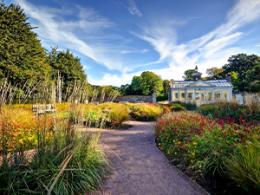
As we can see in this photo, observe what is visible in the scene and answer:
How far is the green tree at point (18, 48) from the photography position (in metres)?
13.6

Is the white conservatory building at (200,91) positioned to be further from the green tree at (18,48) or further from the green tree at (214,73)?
the green tree at (214,73)

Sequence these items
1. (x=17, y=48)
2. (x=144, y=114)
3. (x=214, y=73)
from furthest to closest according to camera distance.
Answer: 1. (x=214, y=73)
2. (x=17, y=48)
3. (x=144, y=114)

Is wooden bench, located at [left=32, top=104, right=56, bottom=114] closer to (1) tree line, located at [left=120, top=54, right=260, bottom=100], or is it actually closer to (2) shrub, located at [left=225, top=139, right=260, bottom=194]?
(2) shrub, located at [left=225, top=139, right=260, bottom=194]

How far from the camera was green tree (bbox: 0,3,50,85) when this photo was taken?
13.6 metres

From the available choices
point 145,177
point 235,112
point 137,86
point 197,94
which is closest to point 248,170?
point 145,177

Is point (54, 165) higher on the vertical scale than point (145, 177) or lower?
higher

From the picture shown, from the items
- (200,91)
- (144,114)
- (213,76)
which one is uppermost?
(213,76)

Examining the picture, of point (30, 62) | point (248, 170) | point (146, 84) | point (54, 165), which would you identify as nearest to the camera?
point (248, 170)

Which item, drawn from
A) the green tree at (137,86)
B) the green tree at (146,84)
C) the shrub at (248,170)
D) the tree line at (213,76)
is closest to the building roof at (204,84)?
the tree line at (213,76)

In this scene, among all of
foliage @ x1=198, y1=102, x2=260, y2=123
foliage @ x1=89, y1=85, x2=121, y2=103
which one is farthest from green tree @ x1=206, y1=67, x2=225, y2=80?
foliage @ x1=89, y1=85, x2=121, y2=103

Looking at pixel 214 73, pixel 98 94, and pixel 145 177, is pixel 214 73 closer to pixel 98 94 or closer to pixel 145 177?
pixel 98 94

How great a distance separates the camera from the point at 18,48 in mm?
14547

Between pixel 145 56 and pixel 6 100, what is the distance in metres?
8.91

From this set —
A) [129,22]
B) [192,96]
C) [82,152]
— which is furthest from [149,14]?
[192,96]
